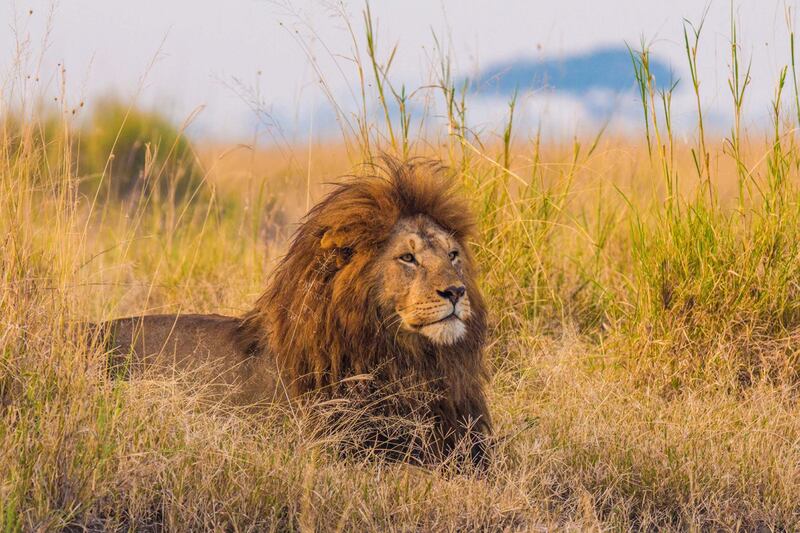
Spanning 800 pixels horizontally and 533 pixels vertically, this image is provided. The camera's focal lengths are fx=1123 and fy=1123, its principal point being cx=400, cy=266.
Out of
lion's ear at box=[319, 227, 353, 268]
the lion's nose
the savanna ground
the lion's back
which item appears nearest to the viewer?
the savanna ground

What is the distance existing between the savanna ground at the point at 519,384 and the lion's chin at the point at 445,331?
467mm

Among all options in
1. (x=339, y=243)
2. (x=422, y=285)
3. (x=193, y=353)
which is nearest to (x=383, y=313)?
(x=422, y=285)

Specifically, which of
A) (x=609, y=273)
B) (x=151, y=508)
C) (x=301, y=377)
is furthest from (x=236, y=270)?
(x=151, y=508)

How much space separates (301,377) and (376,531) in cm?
86

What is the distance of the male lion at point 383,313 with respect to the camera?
3955mm

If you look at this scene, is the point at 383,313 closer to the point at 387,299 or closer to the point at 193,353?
the point at 387,299

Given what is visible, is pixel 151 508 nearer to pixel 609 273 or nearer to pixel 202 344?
pixel 202 344

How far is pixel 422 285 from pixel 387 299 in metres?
0.15

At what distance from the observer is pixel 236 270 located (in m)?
7.39

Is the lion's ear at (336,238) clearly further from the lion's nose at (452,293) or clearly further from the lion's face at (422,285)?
the lion's nose at (452,293)

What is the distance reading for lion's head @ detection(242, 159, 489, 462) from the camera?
394cm

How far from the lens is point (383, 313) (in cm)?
399

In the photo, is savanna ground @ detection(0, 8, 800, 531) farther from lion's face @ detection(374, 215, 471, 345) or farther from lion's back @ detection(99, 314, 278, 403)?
lion's face @ detection(374, 215, 471, 345)

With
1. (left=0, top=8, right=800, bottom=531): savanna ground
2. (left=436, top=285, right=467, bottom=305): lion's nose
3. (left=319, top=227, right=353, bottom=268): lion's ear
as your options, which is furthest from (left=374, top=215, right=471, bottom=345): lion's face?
(left=0, top=8, right=800, bottom=531): savanna ground
